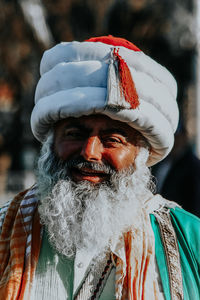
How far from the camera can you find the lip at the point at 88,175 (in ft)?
7.05

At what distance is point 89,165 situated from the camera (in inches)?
83.2

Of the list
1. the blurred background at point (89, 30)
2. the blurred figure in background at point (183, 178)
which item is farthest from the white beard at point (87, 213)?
the blurred background at point (89, 30)

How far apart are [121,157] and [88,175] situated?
0.68ft

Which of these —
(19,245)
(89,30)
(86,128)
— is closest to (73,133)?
(86,128)

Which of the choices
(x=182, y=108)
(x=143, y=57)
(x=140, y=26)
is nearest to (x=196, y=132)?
(x=182, y=108)

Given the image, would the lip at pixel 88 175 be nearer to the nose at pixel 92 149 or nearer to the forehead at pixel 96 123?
the nose at pixel 92 149

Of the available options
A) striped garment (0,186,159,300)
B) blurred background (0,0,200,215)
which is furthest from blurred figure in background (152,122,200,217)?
blurred background (0,0,200,215)

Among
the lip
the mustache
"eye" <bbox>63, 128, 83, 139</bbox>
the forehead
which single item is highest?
the forehead

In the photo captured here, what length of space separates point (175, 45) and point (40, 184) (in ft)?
28.8

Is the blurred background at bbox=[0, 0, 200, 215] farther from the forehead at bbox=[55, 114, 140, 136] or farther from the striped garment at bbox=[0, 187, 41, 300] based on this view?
the striped garment at bbox=[0, 187, 41, 300]

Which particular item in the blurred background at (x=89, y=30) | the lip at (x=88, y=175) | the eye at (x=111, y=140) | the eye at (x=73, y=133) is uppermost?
the blurred background at (x=89, y=30)

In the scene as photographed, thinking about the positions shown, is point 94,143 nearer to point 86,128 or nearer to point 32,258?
point 86,128

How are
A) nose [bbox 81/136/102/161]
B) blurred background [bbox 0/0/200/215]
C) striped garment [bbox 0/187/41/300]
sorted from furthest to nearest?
1. blurred background [bbox 0/0/200/215]
2. nose [bbox 81/136/102/161]
3. striped garment [bbox 0/187/41/300]

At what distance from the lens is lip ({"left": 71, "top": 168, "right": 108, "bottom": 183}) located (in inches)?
84.6
